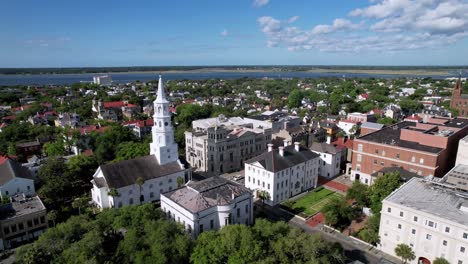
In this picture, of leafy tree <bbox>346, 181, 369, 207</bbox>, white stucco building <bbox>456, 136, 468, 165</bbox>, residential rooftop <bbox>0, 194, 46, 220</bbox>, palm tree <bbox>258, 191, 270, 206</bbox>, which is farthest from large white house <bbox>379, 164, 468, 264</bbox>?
residential rooftop <bbox>0, 194, 46, 220</bbox>

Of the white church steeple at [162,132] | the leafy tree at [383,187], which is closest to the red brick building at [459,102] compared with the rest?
the leafy tree at [383,187]

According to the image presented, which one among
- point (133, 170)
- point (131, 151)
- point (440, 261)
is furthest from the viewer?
point (131, 151)

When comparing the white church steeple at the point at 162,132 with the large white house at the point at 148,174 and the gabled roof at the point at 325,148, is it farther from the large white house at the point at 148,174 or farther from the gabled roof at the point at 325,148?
the gabled roof at the point at 325,148

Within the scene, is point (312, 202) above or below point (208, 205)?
below

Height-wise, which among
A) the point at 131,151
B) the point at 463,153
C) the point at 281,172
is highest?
the point at 463,153

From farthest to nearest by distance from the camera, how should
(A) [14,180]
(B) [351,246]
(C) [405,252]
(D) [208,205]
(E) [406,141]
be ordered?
1. (E) [406,141]
2. (A) [14,180]
3. (B) [351,246]
4. (D) [208,205]
5. (C) [405,252]

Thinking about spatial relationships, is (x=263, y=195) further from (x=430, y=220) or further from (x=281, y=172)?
(x=430, y=220)

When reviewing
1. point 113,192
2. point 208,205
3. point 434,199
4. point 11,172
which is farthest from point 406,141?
point 11,172
